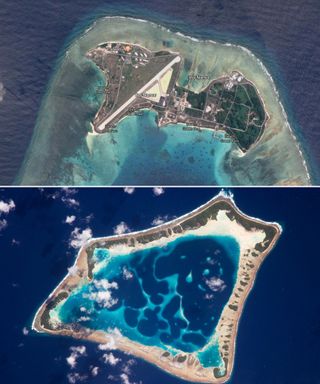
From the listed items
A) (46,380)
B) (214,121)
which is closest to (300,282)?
(214,121)

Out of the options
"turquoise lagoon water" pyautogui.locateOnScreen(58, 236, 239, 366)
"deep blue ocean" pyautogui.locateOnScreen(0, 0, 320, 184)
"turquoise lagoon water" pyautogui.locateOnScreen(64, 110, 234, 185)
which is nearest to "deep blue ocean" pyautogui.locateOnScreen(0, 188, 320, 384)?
"turquoise lagoon water" pyautogui.locateOnScreen(64, 110, 234, 185)

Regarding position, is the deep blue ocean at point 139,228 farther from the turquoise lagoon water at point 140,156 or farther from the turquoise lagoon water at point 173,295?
the turquoise lagoon water at point 173,295

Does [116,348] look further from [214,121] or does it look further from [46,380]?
[214,121]

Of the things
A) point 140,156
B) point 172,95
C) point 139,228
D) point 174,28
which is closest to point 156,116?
point 172,95

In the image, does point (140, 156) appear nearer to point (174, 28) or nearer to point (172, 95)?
point (172, 95)

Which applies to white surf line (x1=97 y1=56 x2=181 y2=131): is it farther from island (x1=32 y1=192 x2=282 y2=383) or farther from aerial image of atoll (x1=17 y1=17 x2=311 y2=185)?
island (x1=32 y1=192 x2=282 y2=383)

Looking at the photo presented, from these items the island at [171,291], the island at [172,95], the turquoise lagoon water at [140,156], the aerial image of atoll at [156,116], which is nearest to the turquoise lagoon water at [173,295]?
the island at [171,291]
